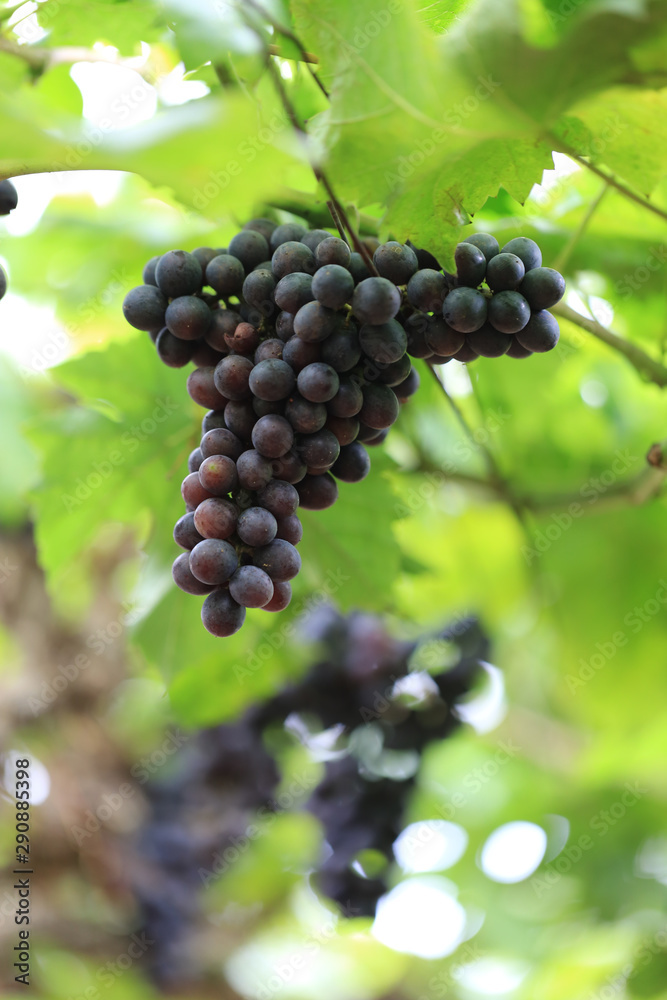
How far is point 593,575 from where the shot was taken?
163 cm

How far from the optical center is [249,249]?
0.73 meters

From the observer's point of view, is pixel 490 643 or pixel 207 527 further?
pixel 490 643

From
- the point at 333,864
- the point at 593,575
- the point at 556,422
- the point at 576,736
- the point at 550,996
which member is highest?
the point at 556,422

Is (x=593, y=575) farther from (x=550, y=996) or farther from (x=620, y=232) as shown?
(x=550, y=996)

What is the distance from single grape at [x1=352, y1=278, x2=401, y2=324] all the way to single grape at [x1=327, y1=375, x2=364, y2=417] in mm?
69

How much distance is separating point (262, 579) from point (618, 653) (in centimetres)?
126

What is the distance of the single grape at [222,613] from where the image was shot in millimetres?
613

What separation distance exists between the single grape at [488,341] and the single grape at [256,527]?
23 centimetres

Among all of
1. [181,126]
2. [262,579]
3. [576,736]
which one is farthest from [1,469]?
[576,736]

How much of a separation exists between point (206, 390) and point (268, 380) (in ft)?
0.30

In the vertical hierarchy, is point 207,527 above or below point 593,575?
above

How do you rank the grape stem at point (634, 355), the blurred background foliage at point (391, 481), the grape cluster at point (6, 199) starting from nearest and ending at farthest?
the blurred background foliage at point (391, 481), the grape cluster at point (6, 199), the grape stem at point (634, 355)

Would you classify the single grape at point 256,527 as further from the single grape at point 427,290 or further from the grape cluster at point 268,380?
the single grape at point 427,290

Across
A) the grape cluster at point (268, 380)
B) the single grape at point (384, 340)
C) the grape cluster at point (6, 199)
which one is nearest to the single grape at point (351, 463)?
the grape cluster at point (268, 380)
